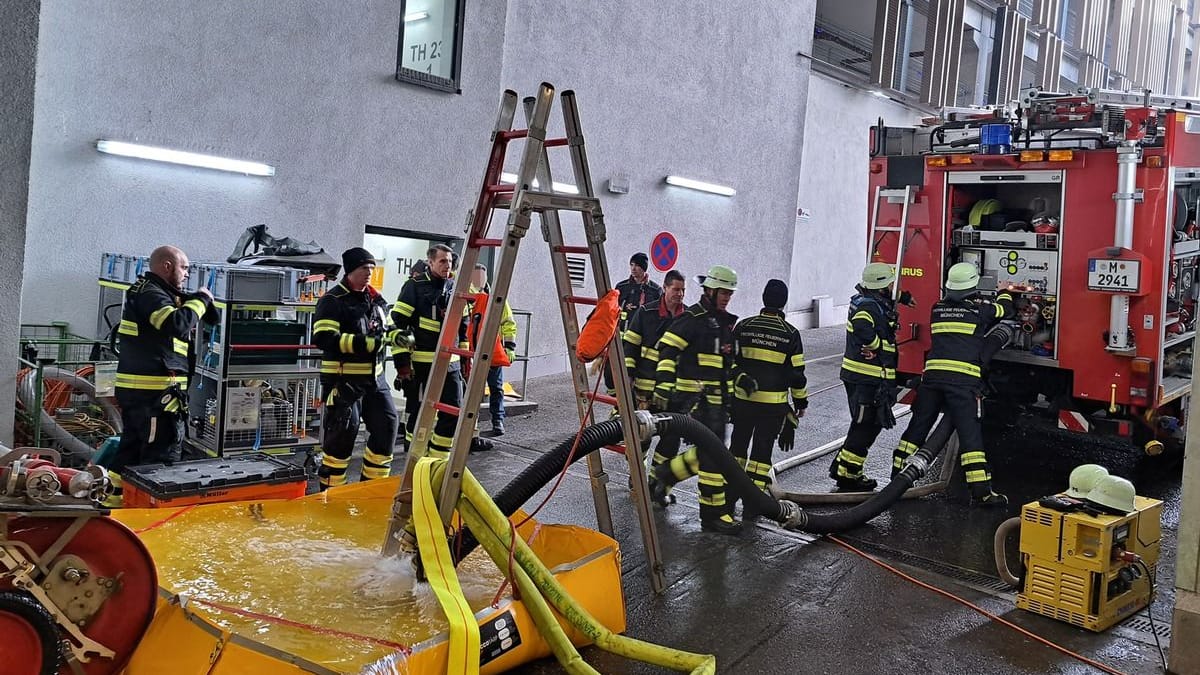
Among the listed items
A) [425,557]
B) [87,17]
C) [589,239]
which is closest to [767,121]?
[87,17]

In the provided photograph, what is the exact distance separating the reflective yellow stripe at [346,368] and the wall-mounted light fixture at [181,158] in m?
3.60

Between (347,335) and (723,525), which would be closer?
(723,525)

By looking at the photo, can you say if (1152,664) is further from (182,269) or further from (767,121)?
(767,121)

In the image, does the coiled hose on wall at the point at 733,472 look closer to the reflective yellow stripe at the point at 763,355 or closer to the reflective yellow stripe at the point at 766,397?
the reflective yellow stripe at the point at 766,397

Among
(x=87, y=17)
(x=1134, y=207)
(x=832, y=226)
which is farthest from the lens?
(x=832, y=226)

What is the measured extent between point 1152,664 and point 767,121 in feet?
46.4

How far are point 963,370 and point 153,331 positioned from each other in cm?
611

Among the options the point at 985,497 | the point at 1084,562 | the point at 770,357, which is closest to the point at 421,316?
the point at 770,357

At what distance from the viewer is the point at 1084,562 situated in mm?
5305

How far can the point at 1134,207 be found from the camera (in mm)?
7637

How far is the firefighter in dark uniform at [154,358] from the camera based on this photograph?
6512 millimetres

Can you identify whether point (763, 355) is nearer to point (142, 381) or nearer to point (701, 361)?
point (701, 361)

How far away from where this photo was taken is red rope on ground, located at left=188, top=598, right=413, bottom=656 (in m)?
3.77

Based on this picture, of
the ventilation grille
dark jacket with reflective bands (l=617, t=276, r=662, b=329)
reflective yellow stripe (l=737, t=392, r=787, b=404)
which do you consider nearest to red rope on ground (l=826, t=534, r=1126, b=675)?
reflective yellow stripe (l=737, t=392, r=787, b=404)
